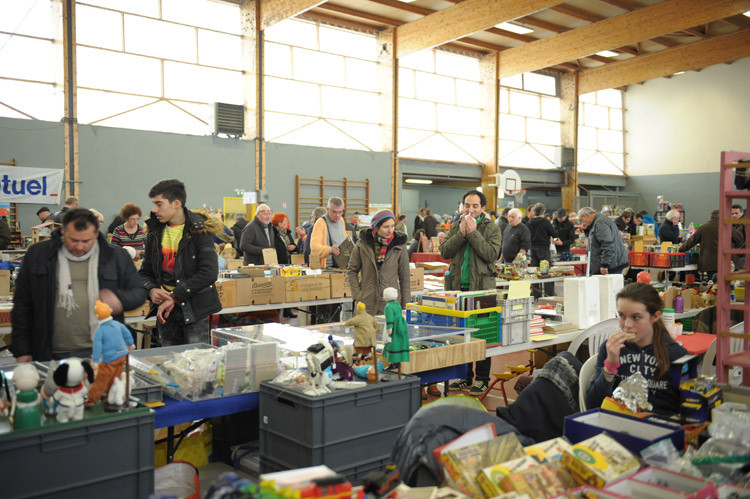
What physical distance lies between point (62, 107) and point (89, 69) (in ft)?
2.87

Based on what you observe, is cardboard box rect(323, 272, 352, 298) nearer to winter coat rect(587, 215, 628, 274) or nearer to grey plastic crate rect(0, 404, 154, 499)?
winter coat rect(587, 215, 628, 274)

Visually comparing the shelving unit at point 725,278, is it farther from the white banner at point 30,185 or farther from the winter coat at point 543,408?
the white banner at point 30,185

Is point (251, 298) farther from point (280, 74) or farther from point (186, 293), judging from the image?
point (280, 74)

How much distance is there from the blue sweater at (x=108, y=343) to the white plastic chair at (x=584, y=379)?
178 cm

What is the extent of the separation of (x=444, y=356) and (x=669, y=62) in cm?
1636

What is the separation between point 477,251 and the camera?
4.54 m

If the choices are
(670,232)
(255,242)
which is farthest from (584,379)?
(670,232)

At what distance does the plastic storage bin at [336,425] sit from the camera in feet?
7.45

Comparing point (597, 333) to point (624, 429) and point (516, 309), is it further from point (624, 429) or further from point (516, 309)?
point (624, 429)

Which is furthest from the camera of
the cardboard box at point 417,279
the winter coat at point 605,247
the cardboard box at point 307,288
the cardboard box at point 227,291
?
the cardboard box at point 417,279

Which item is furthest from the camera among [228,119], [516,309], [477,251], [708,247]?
[228,119]

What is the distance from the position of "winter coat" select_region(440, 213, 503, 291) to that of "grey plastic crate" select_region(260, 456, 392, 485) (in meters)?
2.31

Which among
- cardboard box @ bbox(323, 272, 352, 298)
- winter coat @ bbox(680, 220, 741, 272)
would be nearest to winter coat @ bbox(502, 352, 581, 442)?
cardboard box @ bbox(323, 272, 352, 298)

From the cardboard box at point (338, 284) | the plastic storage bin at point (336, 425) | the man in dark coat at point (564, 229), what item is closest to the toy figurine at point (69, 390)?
the plastic storage bin at point (336, 425)
